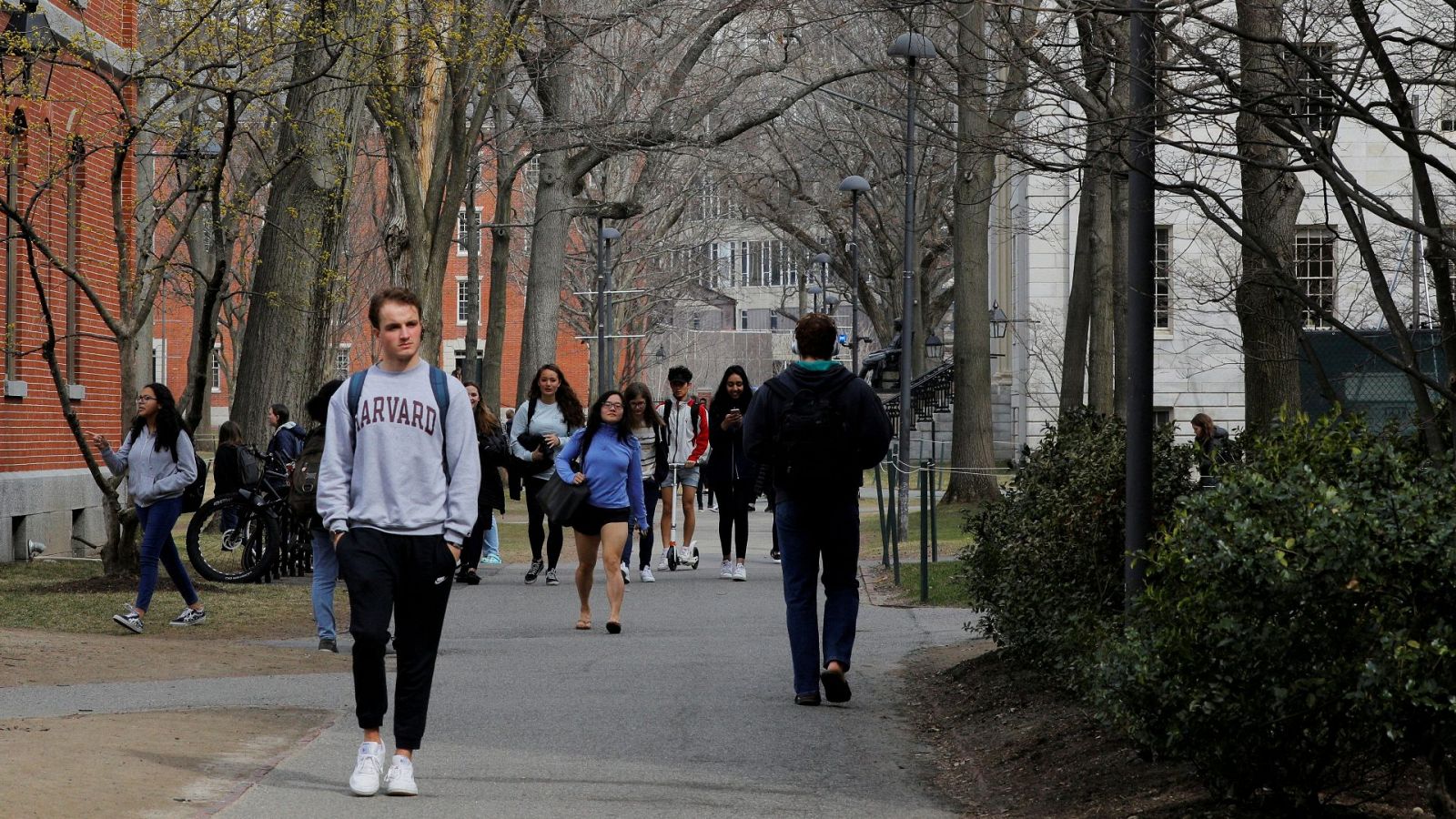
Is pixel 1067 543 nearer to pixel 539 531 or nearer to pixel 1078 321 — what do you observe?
pixel 539 531

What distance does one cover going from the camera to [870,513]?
30922 millimetres

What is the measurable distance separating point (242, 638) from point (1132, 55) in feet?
25.2

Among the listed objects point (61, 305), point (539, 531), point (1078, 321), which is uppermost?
point (1078, 321)

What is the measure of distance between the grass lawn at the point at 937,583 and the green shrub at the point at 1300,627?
750 centimetres

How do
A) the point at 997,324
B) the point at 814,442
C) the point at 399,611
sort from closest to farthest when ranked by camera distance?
the point at 399,611, the point at 814,442, the point at 997,324

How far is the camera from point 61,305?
2184 centimetres

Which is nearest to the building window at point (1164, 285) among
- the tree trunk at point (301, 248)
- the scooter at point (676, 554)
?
the scooter at point (676, 554)

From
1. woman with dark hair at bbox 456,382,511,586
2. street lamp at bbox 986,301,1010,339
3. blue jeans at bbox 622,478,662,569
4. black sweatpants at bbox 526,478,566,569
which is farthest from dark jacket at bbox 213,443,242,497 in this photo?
street lamp at bbox 986,301,1010,339

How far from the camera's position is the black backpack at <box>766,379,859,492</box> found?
9.09 metres

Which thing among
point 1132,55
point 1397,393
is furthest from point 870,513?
point 1132,55

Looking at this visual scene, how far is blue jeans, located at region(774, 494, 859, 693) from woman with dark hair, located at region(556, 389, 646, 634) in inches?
138

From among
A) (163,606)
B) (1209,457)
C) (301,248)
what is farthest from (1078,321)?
(1209,457)

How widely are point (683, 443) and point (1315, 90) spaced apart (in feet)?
39.4

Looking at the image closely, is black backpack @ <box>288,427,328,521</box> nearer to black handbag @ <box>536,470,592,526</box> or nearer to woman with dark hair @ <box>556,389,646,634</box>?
black handbag @ <box>536,470,592,526</box>
